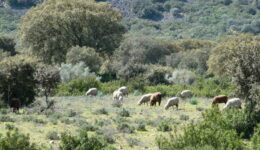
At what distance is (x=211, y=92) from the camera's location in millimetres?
38125

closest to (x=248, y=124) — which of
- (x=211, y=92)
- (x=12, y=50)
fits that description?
(x=211, y=92)

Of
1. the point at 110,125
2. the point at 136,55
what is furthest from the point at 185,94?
the point at 136,55

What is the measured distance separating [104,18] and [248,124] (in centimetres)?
4165

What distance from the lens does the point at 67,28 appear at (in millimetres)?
58250

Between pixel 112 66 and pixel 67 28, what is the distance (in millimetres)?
7487

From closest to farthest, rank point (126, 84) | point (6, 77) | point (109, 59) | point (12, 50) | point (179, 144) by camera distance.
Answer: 1. point (179, 144)
2. point (6, 77)
3. point (126, 84)
4. point (109, 59)
5. point (12, 50)

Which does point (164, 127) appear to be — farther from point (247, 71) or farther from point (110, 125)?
point (247, 71)

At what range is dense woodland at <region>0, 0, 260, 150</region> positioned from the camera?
14125 mm

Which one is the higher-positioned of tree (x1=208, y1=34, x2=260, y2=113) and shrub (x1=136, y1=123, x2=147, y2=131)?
tree (x1=208, y1=34, x2=260, y2=113)

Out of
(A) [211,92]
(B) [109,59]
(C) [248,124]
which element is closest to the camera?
(C) [248,124]

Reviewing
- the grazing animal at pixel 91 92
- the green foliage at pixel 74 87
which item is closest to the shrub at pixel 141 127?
the grazing animal at pixel 91 92

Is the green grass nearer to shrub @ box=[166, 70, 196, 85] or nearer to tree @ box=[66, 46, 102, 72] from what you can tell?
tree @ box=[66, 46, 102, 72]

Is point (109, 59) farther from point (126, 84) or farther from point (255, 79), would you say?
point (255, 79)

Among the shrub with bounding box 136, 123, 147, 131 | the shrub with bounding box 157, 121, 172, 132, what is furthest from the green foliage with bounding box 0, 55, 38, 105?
the shrub with bounding box 157, 121, 172, 132
